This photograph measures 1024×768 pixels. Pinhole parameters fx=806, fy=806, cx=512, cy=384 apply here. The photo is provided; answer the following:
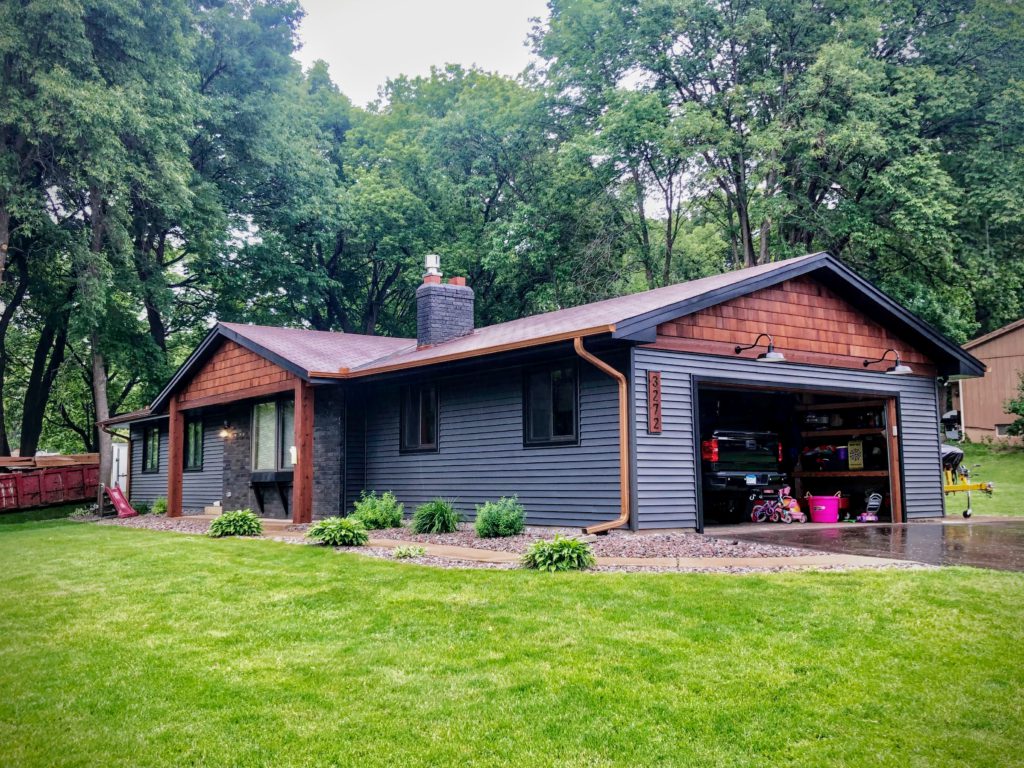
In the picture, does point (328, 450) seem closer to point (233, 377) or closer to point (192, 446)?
point (233, 377)

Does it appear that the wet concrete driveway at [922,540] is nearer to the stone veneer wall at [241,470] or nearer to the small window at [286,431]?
the small window at [286,431]

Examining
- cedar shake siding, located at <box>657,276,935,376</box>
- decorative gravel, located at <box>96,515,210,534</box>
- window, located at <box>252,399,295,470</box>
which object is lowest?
decorative gravel, located at <box>96,515,210,534</box>

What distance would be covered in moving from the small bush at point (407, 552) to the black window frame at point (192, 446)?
11631mm

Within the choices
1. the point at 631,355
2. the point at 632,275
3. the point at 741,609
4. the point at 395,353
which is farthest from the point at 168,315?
the point at 741,609

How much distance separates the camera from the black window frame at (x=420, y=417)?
13508mm

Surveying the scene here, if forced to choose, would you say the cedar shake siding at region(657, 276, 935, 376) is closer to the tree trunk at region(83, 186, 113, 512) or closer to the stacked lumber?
the tree trunk at region(83, 186, 113, 512)

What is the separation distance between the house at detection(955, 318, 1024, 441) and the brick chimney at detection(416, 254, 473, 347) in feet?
65.9

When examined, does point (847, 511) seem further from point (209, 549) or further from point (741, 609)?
point (209, 549)

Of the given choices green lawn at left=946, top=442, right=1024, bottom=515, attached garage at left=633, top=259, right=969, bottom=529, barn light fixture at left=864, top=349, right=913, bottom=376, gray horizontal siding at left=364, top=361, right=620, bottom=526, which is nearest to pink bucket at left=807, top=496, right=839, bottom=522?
→ attached garage at left=633, top=259, right=969, bottom=529

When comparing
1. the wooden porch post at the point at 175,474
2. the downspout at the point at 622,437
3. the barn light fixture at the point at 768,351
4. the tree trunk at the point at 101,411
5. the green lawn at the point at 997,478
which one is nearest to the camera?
the downspout at the point at 622,437

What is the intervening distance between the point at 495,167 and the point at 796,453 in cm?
1667

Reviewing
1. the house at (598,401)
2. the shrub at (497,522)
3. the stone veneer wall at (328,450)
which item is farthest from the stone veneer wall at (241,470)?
the shrub at (497,522)

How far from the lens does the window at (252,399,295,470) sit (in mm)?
15055

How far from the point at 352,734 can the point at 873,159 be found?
22337 mm
